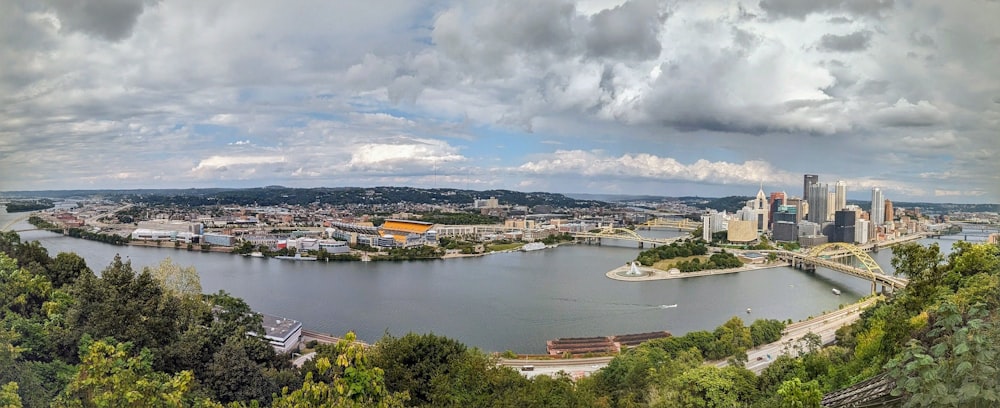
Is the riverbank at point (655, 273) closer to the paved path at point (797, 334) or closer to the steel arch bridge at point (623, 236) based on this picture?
the paved path at point (797, 334)

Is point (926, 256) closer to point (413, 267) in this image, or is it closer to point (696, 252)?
point (413, 267)

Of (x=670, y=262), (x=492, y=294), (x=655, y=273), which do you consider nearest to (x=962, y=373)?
(x=492, y=294)

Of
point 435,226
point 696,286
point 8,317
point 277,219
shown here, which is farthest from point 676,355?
point 277,219

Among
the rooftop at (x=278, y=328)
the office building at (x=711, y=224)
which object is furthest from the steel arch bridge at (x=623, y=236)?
the rooftop at (x=278, y=328)

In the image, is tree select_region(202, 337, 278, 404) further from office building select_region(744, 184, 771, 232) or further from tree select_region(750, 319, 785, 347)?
office building select_region(744, 184, 771, 232)

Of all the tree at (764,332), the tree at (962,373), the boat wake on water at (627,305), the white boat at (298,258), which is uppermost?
the tree at (962,373)
